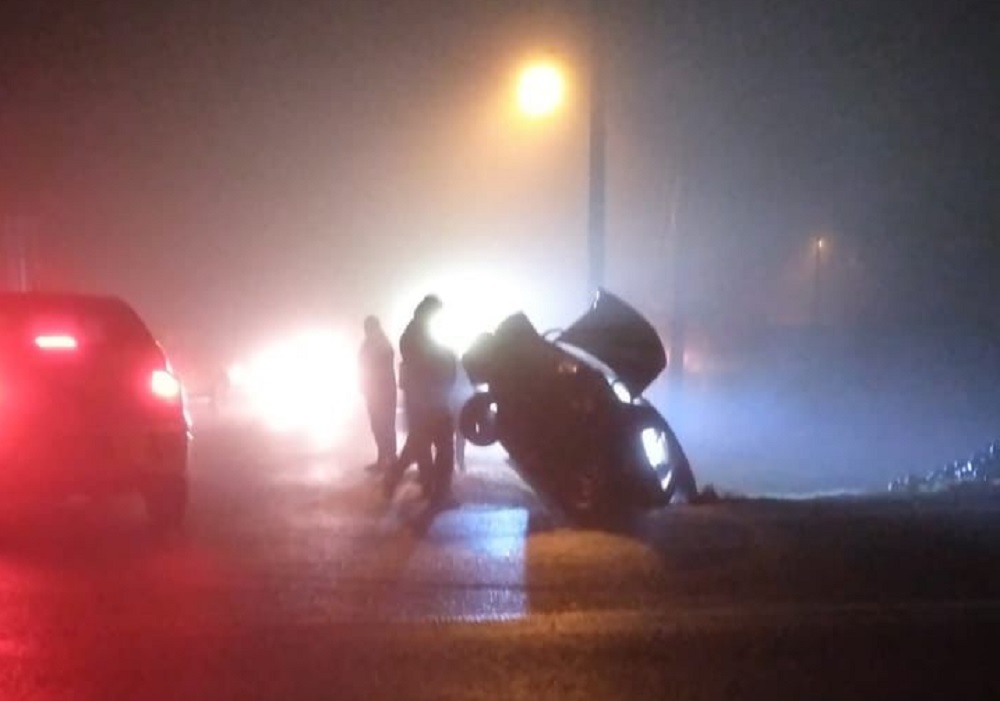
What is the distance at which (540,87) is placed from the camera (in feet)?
64.6

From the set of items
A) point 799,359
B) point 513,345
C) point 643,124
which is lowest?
point 799,359

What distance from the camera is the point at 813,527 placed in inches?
460

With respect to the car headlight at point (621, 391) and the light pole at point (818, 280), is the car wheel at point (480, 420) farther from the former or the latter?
the light pole at point (818, 280)

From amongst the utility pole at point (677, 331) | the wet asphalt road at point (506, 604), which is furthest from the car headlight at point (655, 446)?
the utility pole at point (677, 331)

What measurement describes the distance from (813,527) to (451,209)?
144 feet

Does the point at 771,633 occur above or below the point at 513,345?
below

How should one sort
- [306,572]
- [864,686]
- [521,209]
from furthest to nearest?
[521,209], [306,572], [864,686]

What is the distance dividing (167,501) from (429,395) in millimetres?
2682

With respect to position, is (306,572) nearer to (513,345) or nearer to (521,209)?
(513,345)

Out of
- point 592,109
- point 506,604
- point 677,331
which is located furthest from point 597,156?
point 506,604

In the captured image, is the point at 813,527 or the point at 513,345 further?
the point at 513,345

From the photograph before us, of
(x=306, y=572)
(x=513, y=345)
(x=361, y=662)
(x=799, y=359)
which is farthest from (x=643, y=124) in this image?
(x=361, y=662)

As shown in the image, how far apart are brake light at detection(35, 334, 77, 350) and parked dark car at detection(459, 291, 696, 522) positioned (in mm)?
3372

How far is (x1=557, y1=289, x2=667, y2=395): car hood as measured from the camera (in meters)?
13.7
